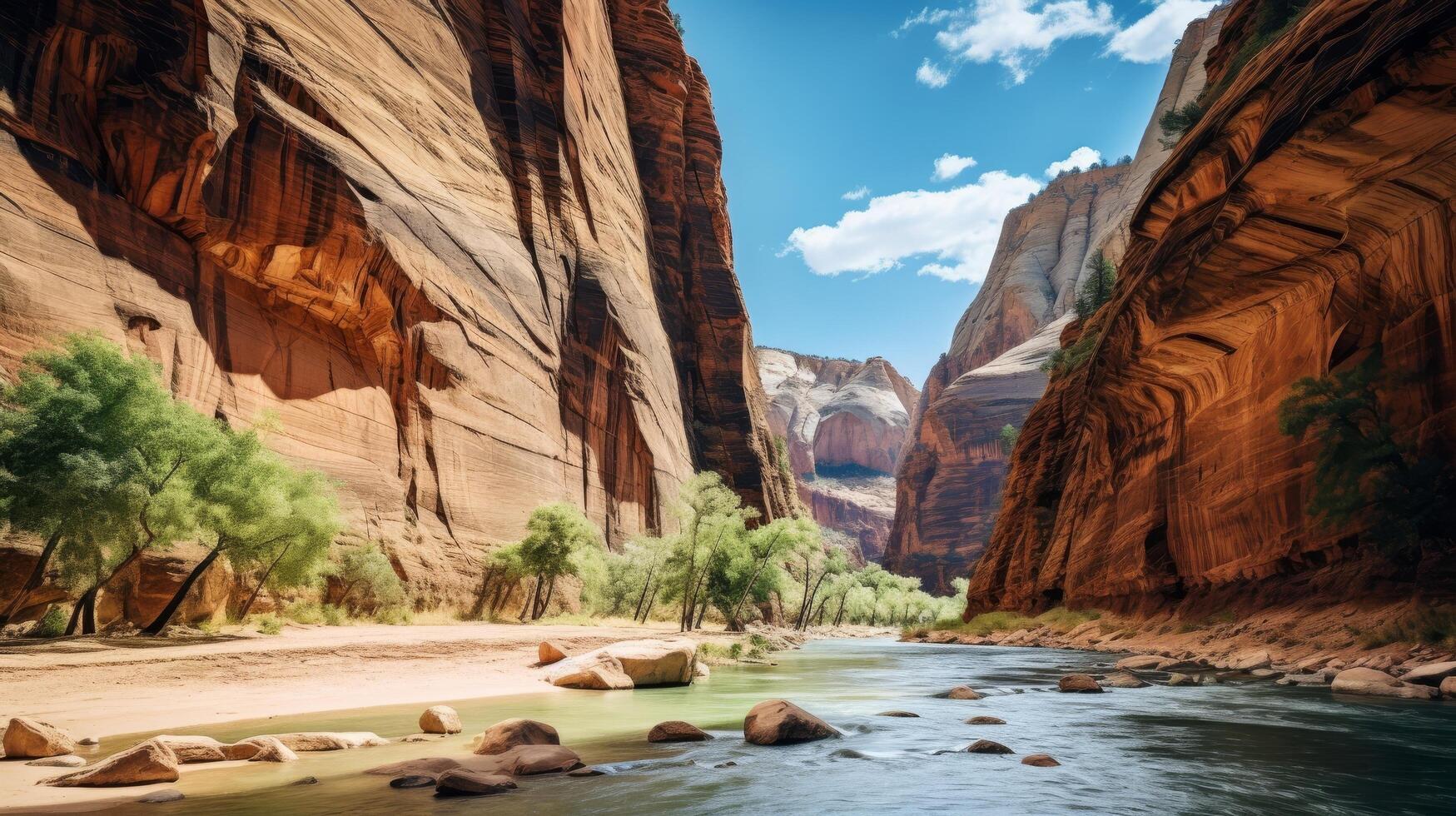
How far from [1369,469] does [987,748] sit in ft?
49.9

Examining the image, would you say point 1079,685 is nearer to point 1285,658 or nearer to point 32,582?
point 1285,658

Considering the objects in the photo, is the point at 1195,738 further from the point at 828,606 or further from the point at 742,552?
the point at 828,606

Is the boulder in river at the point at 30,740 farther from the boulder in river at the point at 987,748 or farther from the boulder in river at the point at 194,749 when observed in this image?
the boulder in river at the point at 987,748

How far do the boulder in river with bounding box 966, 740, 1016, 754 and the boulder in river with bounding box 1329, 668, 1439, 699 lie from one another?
331 inches

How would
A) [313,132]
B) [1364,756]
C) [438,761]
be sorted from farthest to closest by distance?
[313,132], [1364,756], [438,761]

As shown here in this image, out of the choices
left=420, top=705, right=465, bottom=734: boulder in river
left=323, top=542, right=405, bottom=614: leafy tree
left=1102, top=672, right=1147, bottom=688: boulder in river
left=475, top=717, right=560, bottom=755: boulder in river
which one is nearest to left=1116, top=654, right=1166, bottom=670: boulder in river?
left=1102, top=672, right=1147, bottom=688: boulder in river

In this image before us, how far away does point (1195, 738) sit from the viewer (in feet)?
35.3

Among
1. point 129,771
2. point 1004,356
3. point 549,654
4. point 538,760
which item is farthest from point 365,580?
point 1004,356

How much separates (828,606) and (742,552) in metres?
49.0

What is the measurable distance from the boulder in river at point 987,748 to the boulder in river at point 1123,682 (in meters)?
9.93

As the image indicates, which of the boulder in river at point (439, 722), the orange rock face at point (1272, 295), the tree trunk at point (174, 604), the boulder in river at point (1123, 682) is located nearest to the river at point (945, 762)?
the boulder in river at point (439, 722)

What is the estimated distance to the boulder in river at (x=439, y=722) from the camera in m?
10.8

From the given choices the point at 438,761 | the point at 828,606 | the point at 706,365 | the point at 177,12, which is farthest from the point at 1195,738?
the point at 828,606

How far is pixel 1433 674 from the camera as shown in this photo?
13.5m
